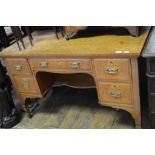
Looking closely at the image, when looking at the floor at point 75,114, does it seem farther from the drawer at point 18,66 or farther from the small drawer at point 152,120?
the drawer at point 18,66

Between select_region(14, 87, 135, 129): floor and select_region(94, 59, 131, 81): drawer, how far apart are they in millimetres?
498

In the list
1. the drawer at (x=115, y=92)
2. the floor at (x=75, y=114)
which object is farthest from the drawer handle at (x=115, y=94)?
the floor at (x=75, y=114)

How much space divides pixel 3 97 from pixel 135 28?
3.95 feet

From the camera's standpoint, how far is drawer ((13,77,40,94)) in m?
1.94

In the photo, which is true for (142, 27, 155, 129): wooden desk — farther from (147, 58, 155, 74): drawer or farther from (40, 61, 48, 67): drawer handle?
(40, 61, 48, 67): drawer handle

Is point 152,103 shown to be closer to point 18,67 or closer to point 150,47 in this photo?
point 150,47

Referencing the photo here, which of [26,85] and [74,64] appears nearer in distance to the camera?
[74,64]

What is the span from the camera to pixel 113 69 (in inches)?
60.6

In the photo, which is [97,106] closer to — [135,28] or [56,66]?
[56,66]

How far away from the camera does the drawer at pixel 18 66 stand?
1.84m

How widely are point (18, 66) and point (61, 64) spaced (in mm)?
389

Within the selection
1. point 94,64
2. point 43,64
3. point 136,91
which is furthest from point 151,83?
Answer: point 43,64

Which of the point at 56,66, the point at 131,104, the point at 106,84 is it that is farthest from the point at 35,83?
the point at 131,104

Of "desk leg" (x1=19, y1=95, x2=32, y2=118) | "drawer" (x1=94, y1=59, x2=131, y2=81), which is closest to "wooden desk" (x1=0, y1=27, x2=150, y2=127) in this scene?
"drawer" (x1=94, y1=59, x2=131, y2=81)
